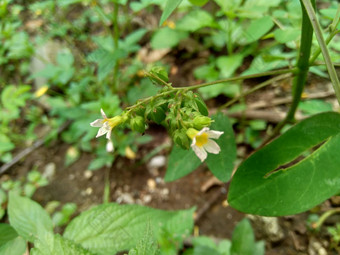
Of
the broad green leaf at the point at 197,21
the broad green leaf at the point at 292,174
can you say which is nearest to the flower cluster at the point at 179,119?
the broad green leaf at the point at 292,174

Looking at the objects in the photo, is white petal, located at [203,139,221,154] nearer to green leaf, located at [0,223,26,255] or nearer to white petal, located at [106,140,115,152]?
green leaf, located at [0,223,26,255]

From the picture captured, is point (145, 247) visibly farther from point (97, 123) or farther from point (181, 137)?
point (97, 123)

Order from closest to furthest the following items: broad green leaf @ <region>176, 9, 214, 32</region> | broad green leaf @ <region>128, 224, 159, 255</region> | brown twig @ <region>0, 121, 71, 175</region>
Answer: broad green leaf @ <region>128, 224, 159, 255</region>
broad green leaf @ <region>176, 9, 214, 32</region>
brown twig @ <region>0, 121, 71, 175</region>

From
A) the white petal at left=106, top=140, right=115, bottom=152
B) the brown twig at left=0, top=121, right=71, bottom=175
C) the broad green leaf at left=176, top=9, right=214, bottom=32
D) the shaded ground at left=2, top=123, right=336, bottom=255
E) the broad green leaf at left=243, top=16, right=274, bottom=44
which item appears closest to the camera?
the broad green leaf at left=243, top=16, right=274, bottom=44

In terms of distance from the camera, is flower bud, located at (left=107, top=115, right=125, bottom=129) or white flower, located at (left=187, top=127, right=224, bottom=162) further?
flower bud, located at (left=107, top=115, right=125, bottom=129)

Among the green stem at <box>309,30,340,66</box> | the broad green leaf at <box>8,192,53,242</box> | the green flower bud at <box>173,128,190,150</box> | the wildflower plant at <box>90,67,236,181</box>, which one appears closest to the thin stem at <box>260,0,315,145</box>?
the green stem at <box>309,30,340,66</box>

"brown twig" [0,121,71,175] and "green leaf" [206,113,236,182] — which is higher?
"green leaf" [206,113,236,182]

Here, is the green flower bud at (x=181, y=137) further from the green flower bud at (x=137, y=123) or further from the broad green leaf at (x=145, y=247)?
the broad green leaf at (x=145, y=247)
